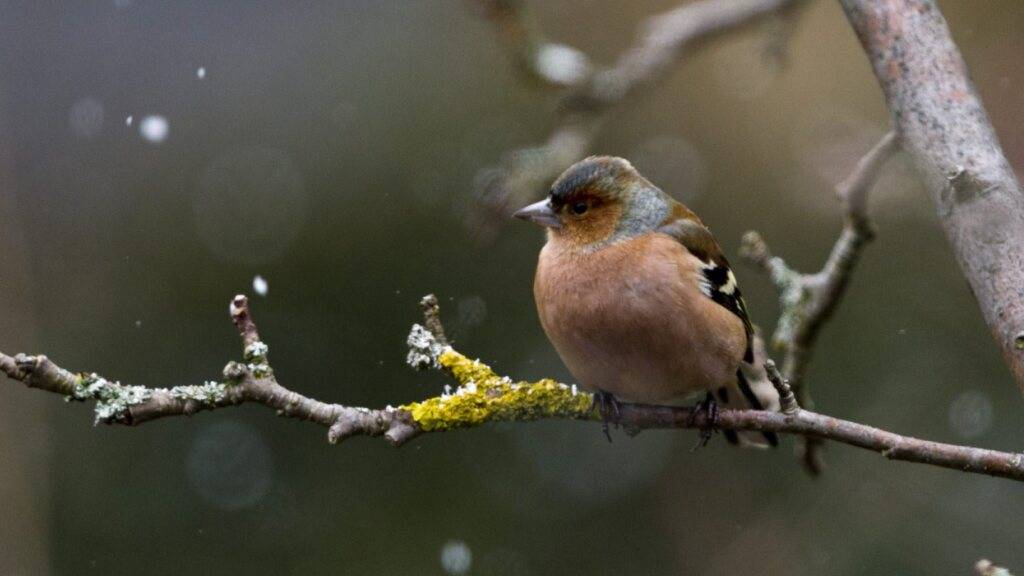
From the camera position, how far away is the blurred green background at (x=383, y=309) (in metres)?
5.36

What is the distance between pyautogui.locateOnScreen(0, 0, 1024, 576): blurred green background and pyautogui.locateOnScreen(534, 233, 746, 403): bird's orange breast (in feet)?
4.64

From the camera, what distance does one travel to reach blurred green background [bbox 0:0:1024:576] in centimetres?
536

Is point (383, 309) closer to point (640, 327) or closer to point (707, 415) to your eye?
point (640, 327)

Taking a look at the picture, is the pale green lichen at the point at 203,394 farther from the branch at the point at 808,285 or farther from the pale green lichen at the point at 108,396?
the branch at the point at 808,285

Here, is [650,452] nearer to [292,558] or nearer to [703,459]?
[703,459]

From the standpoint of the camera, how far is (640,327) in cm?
344

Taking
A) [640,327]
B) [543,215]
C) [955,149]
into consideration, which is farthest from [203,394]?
[955,149]

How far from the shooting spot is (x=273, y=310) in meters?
5.67

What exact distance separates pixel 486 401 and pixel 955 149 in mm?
1315

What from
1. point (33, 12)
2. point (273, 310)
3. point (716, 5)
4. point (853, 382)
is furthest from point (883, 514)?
point (33, 12)

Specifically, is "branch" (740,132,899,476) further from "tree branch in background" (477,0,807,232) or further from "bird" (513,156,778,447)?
"tree branch in background" (477,0,807,232)

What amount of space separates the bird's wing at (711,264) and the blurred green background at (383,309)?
111 centimetres

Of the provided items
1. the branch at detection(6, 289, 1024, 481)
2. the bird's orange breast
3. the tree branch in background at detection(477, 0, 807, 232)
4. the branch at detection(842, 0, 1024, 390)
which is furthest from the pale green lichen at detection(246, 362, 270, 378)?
the branch at detection(842, 0, 1024, 390)

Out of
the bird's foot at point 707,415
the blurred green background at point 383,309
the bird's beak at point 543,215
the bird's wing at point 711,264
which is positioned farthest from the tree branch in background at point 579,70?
the bird's foot at point 707,415
